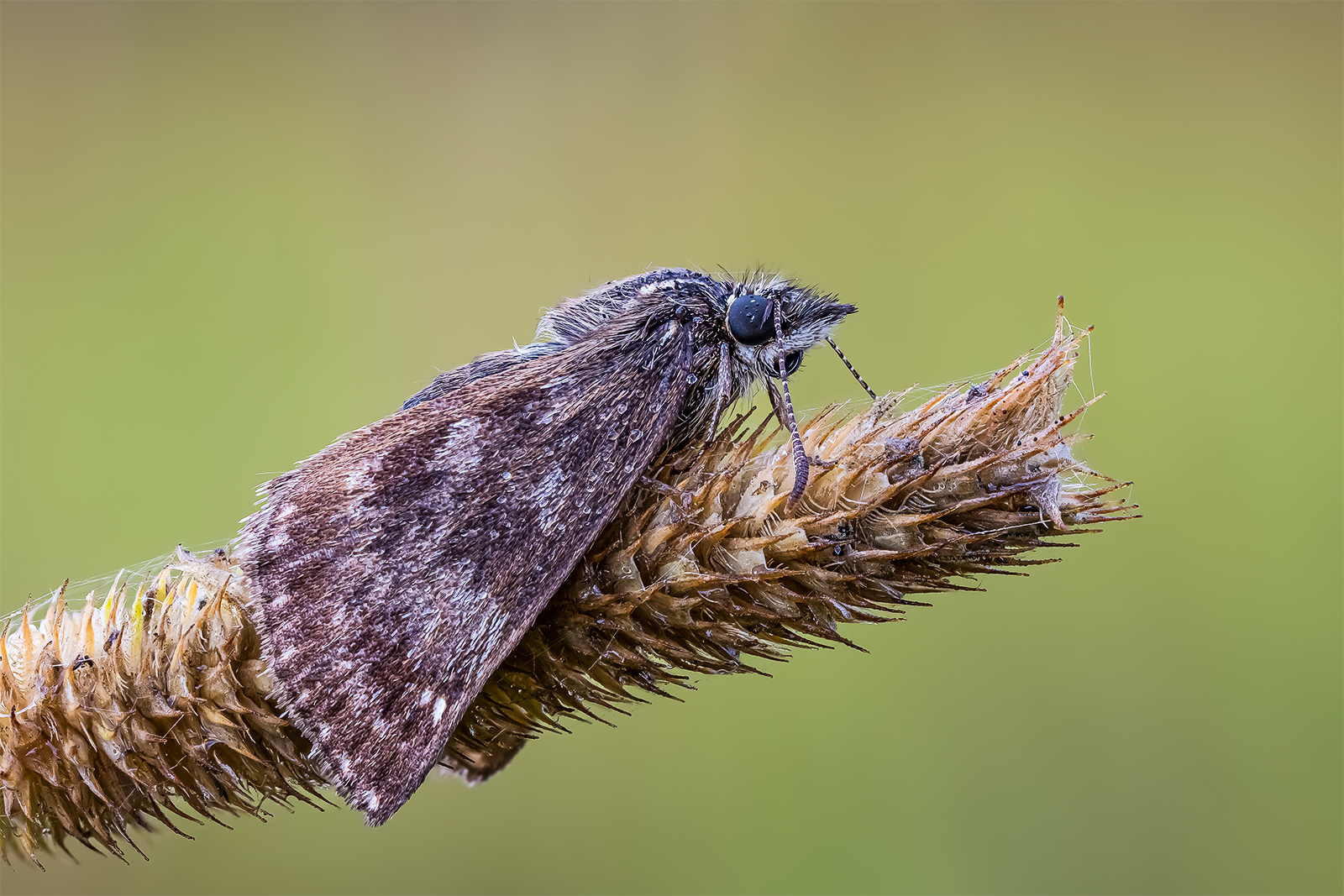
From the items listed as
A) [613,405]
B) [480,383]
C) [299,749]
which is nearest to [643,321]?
[613,405]

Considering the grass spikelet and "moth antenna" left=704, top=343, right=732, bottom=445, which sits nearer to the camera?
the grass spikelet

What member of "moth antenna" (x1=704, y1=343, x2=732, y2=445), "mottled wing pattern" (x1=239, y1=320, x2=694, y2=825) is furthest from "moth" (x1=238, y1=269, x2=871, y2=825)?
"moth antenna" (x1=704, y1=343, x2=732, y2=445)

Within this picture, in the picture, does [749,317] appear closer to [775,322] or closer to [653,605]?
[775,322]

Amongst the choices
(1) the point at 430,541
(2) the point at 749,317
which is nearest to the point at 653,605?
(1) the point at 430,541

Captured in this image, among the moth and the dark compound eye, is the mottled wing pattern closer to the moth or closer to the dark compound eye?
the moth

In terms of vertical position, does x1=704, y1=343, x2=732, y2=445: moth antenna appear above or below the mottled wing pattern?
above

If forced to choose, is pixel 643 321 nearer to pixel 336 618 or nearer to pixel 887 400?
pixel 887 400

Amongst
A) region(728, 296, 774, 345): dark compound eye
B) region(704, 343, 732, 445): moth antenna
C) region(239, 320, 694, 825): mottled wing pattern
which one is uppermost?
region(728, 296, 774, 345): dark compound eye

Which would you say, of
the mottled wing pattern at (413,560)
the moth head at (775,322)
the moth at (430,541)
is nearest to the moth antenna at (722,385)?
the moth head at (775,322)
